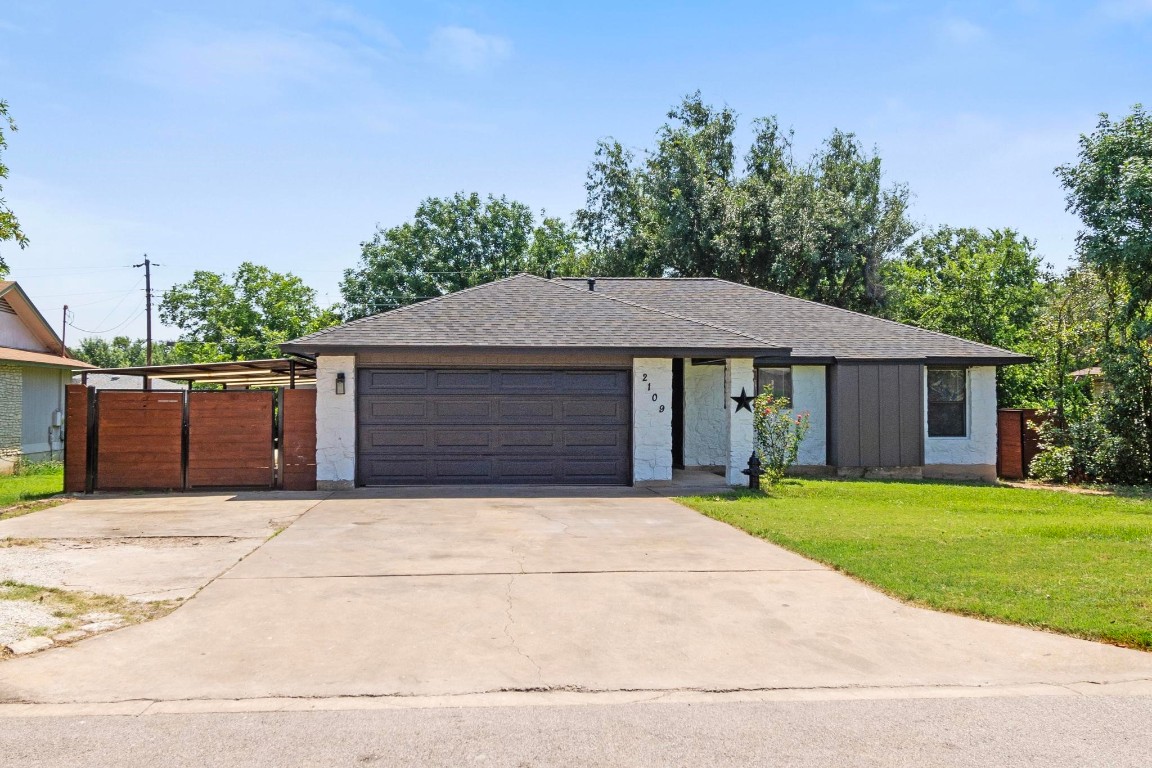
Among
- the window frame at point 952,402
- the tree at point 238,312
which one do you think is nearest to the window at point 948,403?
the window frame at point 952,402

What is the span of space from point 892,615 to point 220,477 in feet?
38.8

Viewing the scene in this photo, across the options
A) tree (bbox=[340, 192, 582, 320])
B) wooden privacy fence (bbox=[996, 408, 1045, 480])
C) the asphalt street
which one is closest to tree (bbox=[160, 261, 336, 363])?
tree (bbox=[340, 192, 582, 320])

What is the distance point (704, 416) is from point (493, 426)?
5193 mm

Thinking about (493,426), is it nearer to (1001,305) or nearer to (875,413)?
(875,413)

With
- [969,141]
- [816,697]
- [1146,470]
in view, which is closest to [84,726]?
[816,697]

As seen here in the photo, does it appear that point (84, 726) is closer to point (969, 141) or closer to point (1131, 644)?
point (1131, 644)

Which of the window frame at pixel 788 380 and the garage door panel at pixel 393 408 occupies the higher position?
the window frame at pixel 788 380

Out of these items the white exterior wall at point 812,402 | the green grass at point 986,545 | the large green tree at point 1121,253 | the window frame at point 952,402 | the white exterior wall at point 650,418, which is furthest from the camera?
the window frame at point 952,402

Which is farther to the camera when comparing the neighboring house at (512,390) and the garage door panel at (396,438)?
the garage door panel at (396,438)

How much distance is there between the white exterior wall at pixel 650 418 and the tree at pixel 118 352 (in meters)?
74.8

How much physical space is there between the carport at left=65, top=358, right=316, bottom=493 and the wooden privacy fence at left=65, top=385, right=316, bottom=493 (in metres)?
0.01

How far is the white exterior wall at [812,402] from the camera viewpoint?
672 inches

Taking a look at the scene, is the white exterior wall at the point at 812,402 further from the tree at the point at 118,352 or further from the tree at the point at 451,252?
the tree at the point at 118,352

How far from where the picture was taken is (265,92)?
14.0 meters
